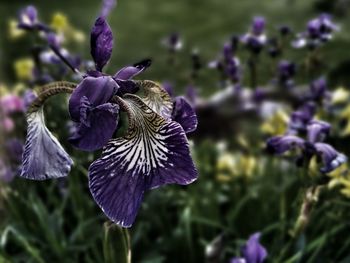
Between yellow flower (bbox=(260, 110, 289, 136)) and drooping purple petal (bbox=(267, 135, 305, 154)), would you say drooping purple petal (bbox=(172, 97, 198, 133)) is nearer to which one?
drooping purple petal (bbox=(267, 135, 305, 154))

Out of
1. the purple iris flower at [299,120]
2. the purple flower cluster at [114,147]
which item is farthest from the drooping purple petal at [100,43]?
the purple iris flower at [299,120]

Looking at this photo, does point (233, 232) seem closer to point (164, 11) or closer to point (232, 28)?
point (232, 28)

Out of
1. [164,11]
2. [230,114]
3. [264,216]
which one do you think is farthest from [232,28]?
[264,216]

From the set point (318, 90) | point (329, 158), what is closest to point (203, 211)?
point (318, 90)

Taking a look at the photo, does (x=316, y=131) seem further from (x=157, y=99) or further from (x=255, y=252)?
(x=157, y=99)

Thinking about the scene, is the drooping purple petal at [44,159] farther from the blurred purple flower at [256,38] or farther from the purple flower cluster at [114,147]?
the blurred purple flower at [256,38]

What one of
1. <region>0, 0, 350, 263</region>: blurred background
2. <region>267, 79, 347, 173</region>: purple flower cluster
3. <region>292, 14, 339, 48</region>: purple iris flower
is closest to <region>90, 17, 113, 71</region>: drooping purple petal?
<region>0, 0, 350, 263</region>: blurred background
